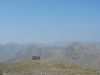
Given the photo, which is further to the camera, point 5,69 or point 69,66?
point 69,66

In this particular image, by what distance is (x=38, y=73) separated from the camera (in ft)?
266

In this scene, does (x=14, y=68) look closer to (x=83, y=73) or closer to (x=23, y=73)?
(x=23, y=73)

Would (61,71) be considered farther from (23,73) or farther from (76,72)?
(23,73)

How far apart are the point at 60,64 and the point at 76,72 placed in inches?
663

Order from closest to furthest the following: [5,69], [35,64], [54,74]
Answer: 1. [54,74]
2. [5,69]
3. [35,64]

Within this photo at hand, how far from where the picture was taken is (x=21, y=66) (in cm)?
9431

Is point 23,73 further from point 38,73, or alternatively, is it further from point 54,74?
point 54,74

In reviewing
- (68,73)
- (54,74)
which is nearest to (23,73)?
(54,74)

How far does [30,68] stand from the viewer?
90.0 meters

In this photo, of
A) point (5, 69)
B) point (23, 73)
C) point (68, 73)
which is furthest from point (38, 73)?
point (5, 69)

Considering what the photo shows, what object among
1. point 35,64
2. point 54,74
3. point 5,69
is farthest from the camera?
point 35,64

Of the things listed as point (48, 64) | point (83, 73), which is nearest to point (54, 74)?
point (83, 73)

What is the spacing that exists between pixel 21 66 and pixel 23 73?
1349 centimetres

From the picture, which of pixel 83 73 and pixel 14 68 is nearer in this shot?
pixel 83 73
